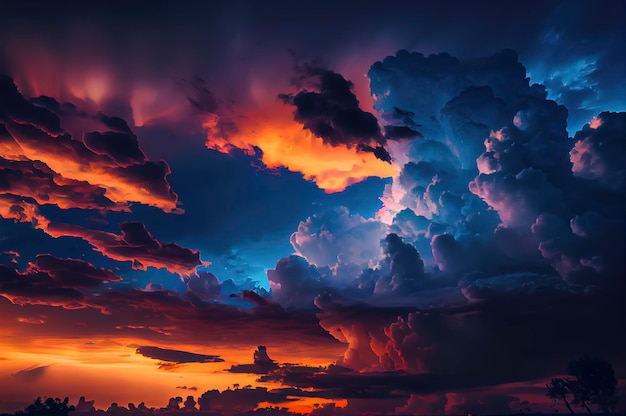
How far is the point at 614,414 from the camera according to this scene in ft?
387

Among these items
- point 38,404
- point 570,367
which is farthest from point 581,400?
point 38,404

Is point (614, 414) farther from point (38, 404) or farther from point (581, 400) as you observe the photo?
point (38, 404)

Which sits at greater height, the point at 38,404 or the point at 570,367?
the point at 38,404

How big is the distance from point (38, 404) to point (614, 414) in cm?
18417

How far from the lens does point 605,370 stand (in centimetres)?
11156

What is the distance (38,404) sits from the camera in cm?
15525

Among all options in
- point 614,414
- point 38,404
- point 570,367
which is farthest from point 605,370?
point 38,404

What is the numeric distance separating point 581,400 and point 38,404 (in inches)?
6903

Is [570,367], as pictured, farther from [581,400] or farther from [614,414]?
[614,414]

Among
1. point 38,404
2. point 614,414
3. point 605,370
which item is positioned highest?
point 38,404

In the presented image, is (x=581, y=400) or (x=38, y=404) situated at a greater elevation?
(x=38, y=404)

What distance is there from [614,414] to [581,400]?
10.8m

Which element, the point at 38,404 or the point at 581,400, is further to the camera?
the point at 38,404

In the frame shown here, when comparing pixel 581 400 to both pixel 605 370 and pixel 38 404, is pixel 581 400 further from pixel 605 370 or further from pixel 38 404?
pixel 38 404
